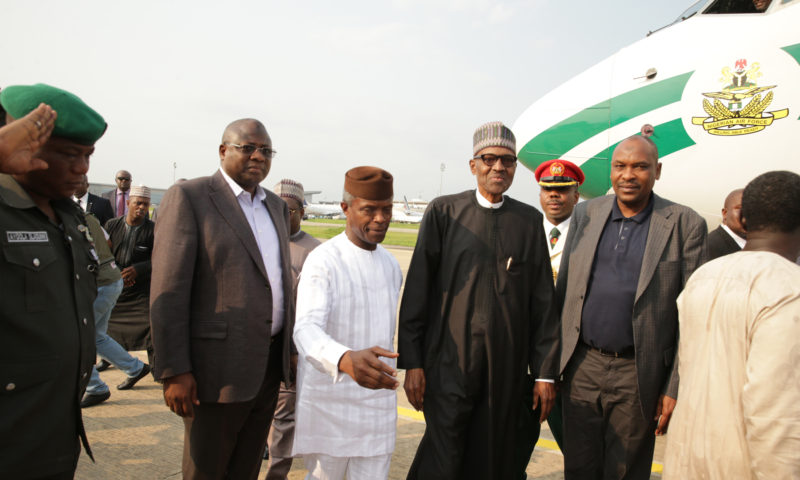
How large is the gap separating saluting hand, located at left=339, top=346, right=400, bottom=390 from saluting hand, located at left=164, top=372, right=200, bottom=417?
0.99 meters

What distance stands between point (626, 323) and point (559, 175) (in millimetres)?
2209

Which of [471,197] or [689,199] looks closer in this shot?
[471,197]

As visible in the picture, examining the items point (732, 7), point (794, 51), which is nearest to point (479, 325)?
point (794, 51)

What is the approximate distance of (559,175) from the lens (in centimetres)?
456

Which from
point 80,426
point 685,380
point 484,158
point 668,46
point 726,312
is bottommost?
point 80,426

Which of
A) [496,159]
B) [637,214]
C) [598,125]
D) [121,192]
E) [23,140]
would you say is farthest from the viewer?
[121,192]

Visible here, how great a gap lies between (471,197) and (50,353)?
2115 millimetres

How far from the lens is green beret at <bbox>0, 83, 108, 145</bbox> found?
1.68 m

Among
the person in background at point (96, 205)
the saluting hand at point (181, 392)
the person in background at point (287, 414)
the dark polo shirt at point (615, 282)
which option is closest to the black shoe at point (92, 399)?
the person in background at point (287, 414)

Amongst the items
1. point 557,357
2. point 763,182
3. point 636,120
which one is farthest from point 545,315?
point 636,120

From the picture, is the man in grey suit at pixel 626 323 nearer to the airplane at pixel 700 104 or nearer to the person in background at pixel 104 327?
the airplane at pixel 700 104

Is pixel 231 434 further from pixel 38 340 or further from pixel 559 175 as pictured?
pixel 559 175

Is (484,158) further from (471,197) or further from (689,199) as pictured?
(689,199)

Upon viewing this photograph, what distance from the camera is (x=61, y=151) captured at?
69.4 inches
